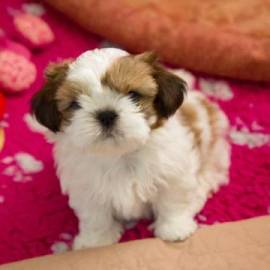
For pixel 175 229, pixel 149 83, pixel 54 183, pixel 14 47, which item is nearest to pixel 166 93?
pixel 149 83

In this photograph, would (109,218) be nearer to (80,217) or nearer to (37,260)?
(80,217)

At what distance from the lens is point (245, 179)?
6.84 feet

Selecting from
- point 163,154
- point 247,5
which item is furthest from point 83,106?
point 247,5

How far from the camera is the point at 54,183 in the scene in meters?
2.11

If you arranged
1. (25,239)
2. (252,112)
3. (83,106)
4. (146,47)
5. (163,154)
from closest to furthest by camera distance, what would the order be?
1. (83,106)
2. (163,154)
3. (25,239)
4. (252,112)
5. (146,47)

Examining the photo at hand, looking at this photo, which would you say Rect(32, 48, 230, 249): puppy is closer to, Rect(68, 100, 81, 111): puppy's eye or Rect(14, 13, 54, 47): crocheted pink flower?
Rect(68, 100, 81, 111): puppy's eye

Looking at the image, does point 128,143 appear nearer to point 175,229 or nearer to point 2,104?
point 175,229

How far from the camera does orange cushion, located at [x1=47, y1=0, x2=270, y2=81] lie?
2377mm

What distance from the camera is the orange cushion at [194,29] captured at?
2377mm

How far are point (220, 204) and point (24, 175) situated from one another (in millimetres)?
764

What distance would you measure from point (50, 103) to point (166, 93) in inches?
12.7

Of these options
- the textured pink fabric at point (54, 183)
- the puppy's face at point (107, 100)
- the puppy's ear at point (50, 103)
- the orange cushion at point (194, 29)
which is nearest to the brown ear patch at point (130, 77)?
the puppy's face at point (107, 100)

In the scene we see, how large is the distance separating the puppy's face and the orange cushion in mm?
895

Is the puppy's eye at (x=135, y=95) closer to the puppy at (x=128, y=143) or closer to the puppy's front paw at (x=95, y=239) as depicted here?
the puppy at (x=128, y=143)
